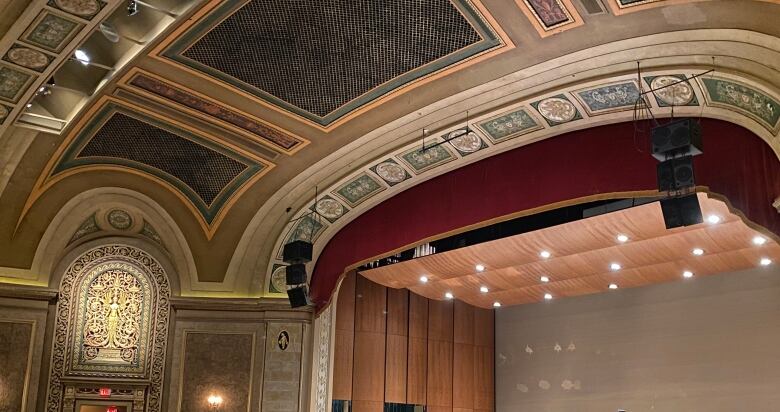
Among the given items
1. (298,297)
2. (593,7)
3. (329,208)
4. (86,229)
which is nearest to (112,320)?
(86,229)

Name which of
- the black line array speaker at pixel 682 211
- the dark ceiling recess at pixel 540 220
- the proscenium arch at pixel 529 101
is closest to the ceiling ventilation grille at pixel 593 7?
the proscenium arch at pixel 529 101

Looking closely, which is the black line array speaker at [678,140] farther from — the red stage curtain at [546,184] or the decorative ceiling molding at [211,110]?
the decorative ceiling molding at [211,110]

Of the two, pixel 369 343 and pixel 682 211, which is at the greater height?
pixel 682 211

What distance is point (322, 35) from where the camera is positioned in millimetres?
9117

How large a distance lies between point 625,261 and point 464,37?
6.29 meters

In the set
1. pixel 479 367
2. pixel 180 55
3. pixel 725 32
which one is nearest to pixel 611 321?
pixel 479 367

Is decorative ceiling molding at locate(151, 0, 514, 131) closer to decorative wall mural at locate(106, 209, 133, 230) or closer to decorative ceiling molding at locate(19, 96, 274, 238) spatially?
decorative ceiling molding at locate(19, 96, 274, 238)

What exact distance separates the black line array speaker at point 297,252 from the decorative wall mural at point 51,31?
4.73 m

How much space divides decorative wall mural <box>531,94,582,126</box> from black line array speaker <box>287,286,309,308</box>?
4.26 m

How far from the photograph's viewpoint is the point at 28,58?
324 inches

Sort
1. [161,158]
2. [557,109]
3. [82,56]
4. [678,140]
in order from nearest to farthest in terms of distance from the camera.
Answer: [678,140], [82,56], [557,109], [161,158]

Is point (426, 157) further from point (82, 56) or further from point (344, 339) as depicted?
point (344, 339)

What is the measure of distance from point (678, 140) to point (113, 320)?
28.1 ft

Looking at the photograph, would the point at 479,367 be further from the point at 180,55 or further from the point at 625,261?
the point at 180,55
